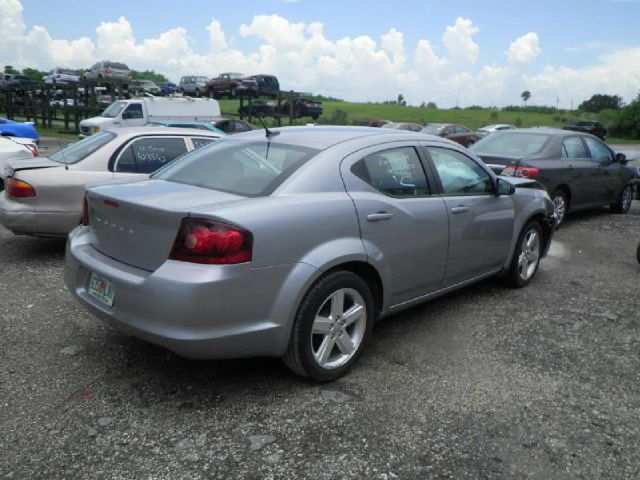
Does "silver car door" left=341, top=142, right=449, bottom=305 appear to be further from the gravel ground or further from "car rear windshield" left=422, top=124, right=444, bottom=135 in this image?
"car rear windshield" left=422, top=124, right=444, bottom=135

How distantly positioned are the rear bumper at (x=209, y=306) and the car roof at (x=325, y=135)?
3.40ft

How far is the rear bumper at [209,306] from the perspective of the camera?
287 centimetres

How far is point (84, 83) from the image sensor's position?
27.2 meters

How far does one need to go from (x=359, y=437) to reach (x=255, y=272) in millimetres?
1010

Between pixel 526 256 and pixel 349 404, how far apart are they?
302cm

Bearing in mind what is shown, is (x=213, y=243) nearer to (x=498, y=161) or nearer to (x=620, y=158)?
(x=498, y=161)

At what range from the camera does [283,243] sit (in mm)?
3076

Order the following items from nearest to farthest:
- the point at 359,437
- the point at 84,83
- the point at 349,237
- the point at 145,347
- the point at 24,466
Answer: the point at 24,466
the point at 359,437
the point at 349,237
the point at 145,347
the point at 84,83

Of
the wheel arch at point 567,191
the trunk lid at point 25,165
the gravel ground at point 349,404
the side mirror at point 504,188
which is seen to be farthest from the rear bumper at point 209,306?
the wheel arch at point 567,191

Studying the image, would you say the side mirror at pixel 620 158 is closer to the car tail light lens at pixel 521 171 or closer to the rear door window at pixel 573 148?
the rear door window at pixel 573 148

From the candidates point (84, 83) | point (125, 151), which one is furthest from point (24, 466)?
point (84, 83)

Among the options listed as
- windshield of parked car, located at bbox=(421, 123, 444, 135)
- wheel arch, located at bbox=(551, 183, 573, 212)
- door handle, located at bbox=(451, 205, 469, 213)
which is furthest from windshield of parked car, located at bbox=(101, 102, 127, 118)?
door handle, located at bbox=(451, 205, 469, 213)

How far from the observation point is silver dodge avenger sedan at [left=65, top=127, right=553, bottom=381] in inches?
115

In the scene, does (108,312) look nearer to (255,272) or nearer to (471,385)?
(255,272)
